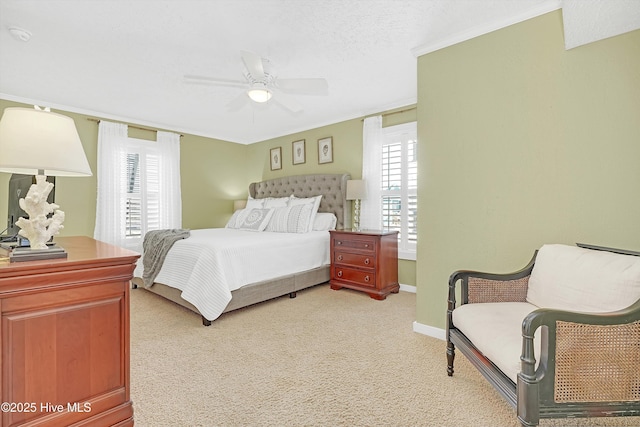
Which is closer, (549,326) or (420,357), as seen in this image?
(549,326)

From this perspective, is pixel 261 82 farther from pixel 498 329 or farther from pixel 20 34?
pixel 498 329

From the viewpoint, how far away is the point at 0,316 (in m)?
1.11

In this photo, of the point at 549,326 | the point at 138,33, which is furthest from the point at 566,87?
the point at 138,33

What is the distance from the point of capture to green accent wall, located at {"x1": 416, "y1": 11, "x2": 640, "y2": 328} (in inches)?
72.8

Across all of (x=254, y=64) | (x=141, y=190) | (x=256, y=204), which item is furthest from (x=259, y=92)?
(x=141, y=190)

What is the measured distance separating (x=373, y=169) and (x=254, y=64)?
2324 mm

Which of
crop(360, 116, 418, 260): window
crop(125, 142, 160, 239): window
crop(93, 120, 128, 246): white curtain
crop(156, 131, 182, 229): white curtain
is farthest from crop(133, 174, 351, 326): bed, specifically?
crop(156, 131, 182, 229): white curtain

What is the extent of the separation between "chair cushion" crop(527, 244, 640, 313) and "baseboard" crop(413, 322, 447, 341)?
0.84 meters

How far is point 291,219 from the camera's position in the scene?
415cm

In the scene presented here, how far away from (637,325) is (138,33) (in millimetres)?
3454

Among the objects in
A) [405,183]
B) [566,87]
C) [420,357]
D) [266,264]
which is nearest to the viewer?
[566,87]

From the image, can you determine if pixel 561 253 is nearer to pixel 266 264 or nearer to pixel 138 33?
pixel 266 264

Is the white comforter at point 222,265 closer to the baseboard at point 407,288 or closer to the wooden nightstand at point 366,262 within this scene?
the wooden nightstand at point 366,262

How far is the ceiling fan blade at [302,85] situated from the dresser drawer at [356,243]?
1762mm
